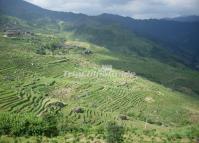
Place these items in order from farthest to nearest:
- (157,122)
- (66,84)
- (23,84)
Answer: (66,84) < (23,84) < (157,122)

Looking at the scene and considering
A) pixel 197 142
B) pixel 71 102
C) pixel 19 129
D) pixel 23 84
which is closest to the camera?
pixel 197 142

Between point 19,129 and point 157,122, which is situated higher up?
point 19,129

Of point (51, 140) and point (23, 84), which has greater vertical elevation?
point (51, 140)

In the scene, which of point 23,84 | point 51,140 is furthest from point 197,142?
point 23,84

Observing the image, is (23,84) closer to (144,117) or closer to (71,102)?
(71,102)

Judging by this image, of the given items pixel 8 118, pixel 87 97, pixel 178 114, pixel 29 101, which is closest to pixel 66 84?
pixel 87 97

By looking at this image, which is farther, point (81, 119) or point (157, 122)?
point (157, 122)

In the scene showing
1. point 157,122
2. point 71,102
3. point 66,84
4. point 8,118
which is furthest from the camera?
point 66,84

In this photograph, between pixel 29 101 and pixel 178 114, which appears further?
pixel 178 114

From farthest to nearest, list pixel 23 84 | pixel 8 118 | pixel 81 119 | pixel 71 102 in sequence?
pixel 23 84 → pixel 71 102 → pixel 81 119 → pixel 8 118

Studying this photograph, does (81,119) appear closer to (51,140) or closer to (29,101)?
(29,101)
